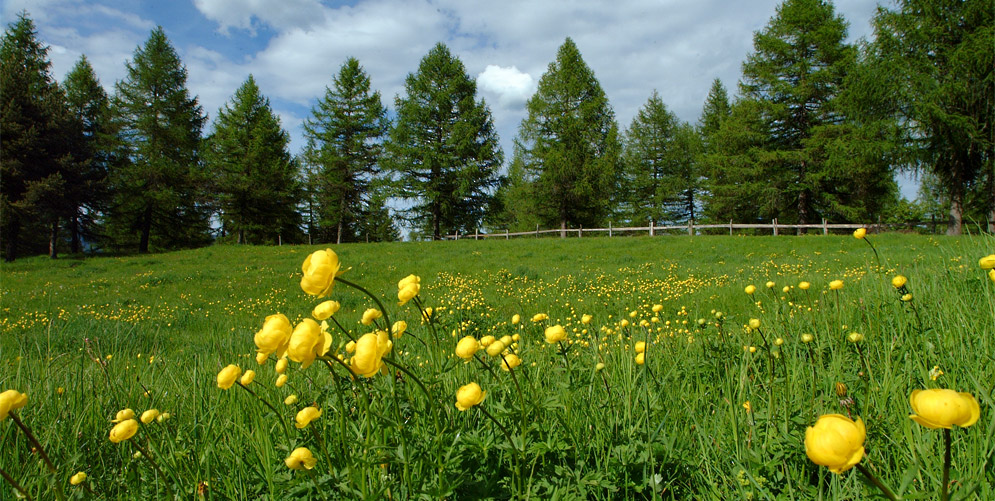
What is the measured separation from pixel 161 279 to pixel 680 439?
13.3 m

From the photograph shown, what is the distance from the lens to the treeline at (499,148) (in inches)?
645

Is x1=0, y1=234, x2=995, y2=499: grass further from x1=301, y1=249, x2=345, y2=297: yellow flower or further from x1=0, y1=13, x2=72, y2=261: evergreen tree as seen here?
x1=0, y1=13, x2=72, y2=261: evergreen tree

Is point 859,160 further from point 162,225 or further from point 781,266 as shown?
point 162,225

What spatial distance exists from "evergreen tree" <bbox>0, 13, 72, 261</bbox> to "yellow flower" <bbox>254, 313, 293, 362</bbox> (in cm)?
2538

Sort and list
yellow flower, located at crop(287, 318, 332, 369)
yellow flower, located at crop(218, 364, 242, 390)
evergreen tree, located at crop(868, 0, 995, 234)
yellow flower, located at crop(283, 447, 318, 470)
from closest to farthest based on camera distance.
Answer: yellow flower, located at crop(287, 318, 332, 369), yellow flower, located at crop(283, 447, 318, 470), yellow flower, located at crop(218, 364, 242, 390), evergreen tree, located at crop(868, 0, 995, 234)

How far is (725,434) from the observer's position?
147 centimetres

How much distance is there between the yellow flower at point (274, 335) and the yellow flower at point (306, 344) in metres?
0.05

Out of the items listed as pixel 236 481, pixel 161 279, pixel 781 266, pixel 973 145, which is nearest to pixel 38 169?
pixel 161 279

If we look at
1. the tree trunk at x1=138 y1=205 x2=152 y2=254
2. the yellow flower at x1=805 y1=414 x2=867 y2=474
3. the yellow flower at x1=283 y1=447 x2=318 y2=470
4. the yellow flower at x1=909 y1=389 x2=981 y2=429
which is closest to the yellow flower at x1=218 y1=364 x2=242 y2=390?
the yellow flower at x1=283 y1=447 x2=318 y2=470

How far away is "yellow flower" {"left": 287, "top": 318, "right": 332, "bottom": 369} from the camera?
2.82 ft

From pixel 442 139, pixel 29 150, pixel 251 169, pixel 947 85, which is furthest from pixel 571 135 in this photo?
pixel 29 150

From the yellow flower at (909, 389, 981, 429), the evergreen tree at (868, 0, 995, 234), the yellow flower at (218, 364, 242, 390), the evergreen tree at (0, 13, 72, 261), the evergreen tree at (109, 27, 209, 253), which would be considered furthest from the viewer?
the evergreen tree at (109, 27, 209, 253)

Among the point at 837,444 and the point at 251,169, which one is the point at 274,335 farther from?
the point at 251,169

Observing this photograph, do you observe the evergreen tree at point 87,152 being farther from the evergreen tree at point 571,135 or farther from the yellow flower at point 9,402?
the yellow flower at point 9,402
